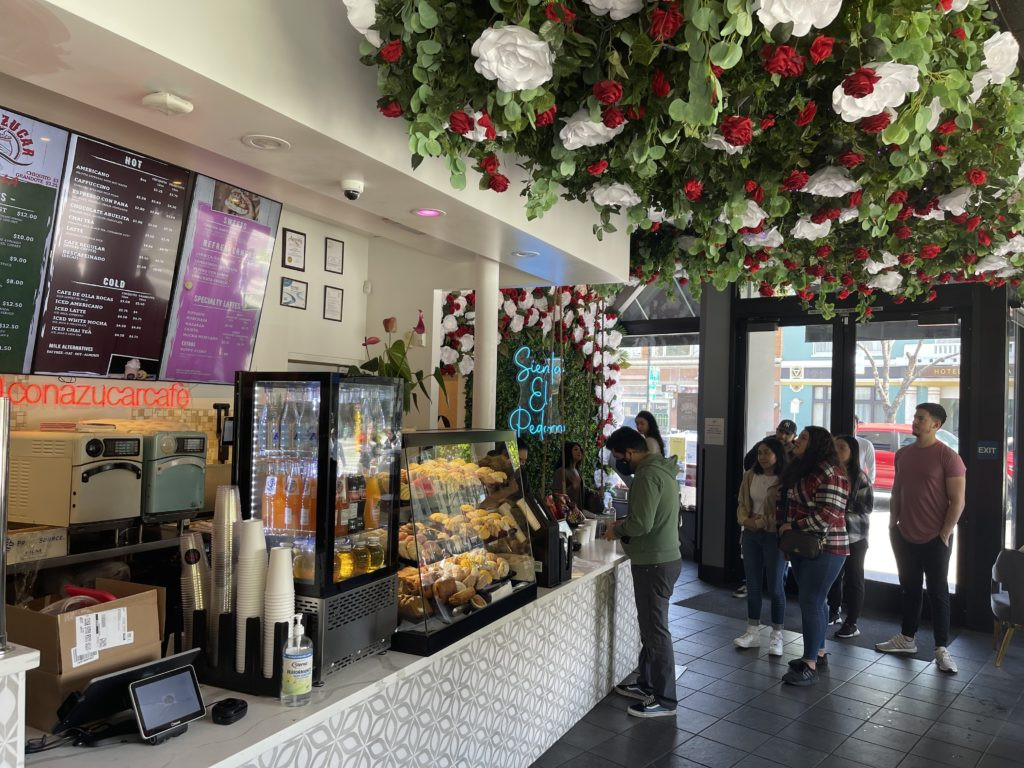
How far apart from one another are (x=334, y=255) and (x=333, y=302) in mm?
354

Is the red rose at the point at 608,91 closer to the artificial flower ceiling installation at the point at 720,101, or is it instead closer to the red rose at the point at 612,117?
the artificial flower ceiling installation at the point at 720,101

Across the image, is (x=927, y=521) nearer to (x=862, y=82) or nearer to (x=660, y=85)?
(x=862, y=82)

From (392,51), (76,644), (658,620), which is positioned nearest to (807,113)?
(392,51)

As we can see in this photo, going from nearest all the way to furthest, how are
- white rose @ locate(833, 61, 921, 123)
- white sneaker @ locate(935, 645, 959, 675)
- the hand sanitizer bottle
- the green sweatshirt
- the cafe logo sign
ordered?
white rose @ locate(833, 61, 921, 123) < the hand sanitizer bottle < the cafe logo sign < the green sweatshirt < white sneaker @ locate(935, 645, 959, 675)

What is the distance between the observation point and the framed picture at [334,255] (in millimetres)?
5520

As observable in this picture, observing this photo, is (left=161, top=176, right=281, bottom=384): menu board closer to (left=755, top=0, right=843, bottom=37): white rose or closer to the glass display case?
the glass display case

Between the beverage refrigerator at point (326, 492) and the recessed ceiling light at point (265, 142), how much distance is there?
0.83 meters

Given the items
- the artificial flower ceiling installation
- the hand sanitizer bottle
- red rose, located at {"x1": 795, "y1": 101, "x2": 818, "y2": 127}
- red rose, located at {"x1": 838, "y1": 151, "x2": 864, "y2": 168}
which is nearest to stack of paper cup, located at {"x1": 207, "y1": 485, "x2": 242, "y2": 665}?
the hand sanitizer bottle

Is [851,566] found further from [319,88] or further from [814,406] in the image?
[319,88]

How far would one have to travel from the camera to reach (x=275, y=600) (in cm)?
247

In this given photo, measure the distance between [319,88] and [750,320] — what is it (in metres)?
6.11

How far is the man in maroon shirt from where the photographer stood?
5.50 meters

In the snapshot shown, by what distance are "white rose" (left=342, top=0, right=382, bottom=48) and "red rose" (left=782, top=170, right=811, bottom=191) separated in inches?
67.4

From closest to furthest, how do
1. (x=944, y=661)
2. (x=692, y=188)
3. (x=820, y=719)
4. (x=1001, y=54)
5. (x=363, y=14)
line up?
(x=363, y=14) < (x=1001, y=54) < (x=692, y=188) < (x=820, y=719) < (x=944, y=661)
